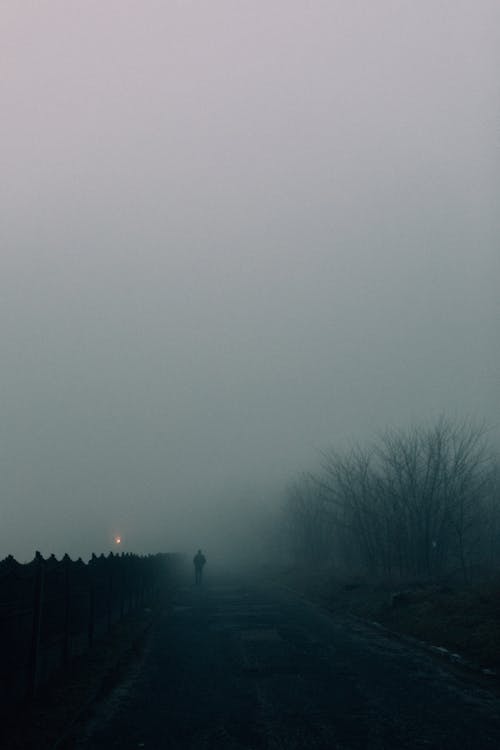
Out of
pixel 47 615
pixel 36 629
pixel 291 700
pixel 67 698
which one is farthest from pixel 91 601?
pixel 291 700

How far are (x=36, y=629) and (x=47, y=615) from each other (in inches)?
36.5

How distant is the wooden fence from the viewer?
877 centimetres

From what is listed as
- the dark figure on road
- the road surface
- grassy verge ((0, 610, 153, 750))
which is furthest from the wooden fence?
the dark figure on road

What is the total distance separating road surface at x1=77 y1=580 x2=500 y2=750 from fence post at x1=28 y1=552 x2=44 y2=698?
1.01 metres

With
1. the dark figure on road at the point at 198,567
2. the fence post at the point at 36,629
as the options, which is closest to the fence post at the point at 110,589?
the fence post at the point at 36,629

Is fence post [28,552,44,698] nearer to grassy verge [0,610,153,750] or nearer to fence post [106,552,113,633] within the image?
grassy verge [0,610,153,750]

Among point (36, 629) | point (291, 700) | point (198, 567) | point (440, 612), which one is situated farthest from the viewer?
point (198, 567)

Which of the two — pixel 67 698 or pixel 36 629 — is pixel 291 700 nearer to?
pixel 67 698

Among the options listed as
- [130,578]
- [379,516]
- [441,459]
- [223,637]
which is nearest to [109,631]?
[223,637]

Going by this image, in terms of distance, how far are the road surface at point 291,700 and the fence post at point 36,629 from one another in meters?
1.01

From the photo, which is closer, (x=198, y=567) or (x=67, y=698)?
(x=67, y=698)

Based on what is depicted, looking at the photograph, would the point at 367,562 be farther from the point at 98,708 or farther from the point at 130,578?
the point at 98,708

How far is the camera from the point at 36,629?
32.7 feet

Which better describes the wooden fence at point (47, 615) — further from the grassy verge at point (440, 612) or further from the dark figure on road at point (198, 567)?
the dark figure on road at point (198, 567)
